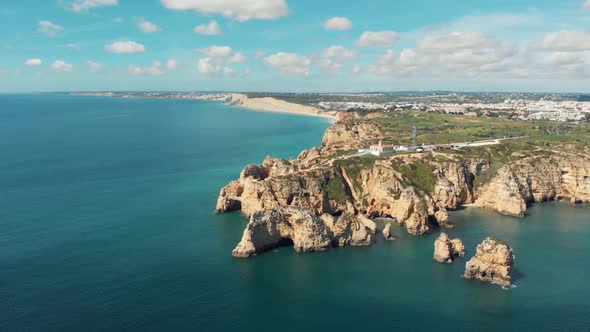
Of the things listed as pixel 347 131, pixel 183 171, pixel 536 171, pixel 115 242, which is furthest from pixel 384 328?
pixel 347 131

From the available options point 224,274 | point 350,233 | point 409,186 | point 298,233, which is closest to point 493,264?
point 350,233

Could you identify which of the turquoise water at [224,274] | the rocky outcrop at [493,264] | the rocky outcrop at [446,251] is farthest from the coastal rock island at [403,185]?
the rocky outcrop at [493,264]

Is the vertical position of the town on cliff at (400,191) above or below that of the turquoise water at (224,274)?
above

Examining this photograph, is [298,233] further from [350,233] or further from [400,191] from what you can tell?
[400,191]

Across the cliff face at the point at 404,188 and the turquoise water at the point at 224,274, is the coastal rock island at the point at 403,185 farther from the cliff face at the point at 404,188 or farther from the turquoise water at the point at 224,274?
the turquoise water at the point at 224,274

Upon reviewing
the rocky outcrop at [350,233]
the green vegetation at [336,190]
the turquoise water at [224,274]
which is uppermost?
the green vegetation at [336,190]

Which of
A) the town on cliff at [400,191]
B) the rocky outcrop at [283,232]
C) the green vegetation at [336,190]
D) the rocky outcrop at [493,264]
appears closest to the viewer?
the rocky outcrop at [493,264]

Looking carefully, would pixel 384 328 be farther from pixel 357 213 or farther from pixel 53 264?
pixel 53 264

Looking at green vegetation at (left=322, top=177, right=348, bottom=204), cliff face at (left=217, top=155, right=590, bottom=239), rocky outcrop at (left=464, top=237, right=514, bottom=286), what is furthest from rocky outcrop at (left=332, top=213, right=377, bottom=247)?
rocky outcrop at (left=464, top=237, right=514, bottom=286)
